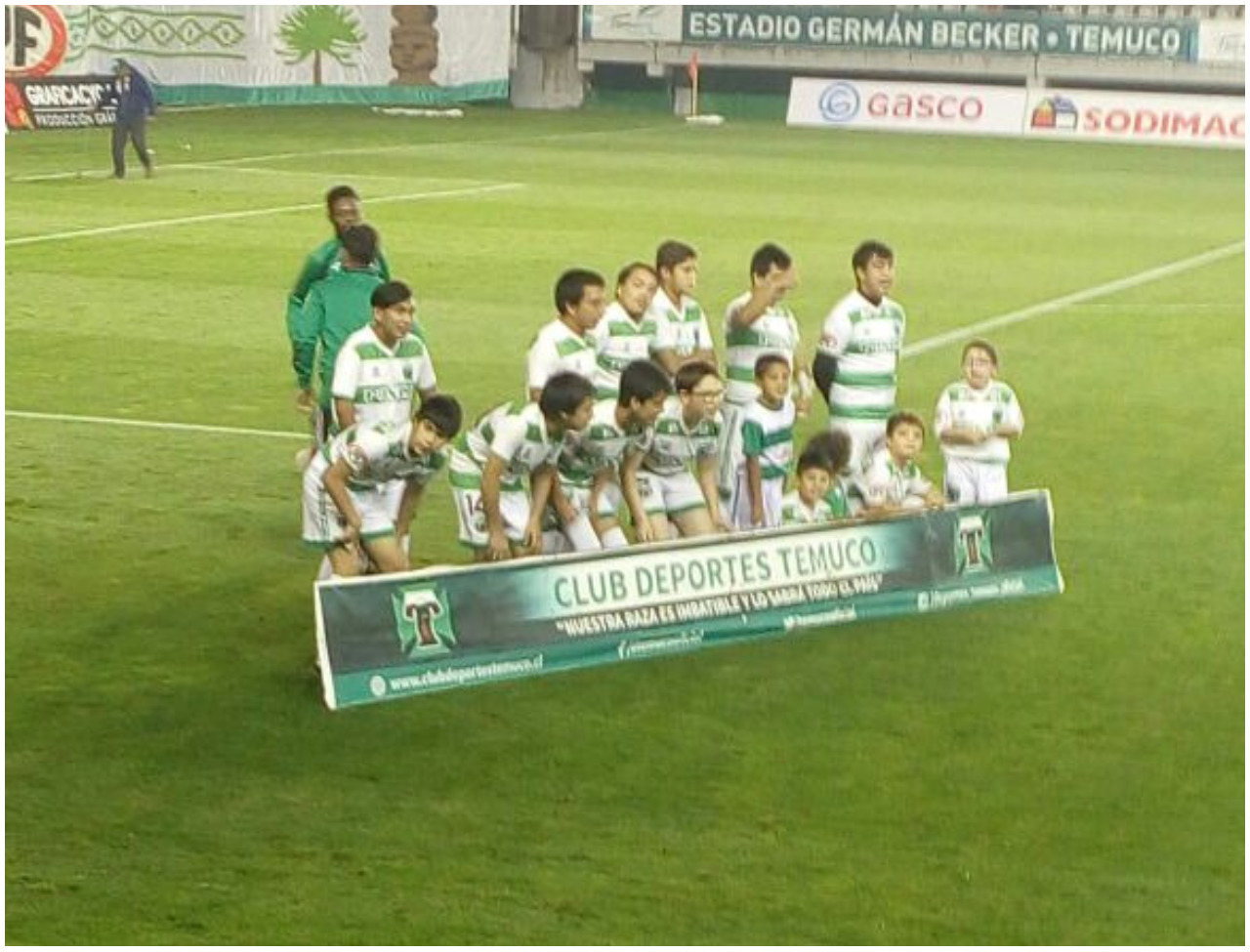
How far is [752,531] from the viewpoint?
11570 mm

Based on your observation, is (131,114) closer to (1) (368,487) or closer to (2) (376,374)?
(2) (376,374)

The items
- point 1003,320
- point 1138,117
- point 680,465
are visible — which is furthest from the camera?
point 1138,117

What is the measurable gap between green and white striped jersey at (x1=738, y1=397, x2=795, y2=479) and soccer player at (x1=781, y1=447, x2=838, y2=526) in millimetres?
565

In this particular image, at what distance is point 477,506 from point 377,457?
2.86ft

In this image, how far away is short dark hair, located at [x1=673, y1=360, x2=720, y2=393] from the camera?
11.8 metres

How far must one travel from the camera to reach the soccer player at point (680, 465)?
38.9 ft

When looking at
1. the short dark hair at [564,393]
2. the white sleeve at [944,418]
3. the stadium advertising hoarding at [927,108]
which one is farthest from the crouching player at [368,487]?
the stadium advertising hoarding at [927,108]

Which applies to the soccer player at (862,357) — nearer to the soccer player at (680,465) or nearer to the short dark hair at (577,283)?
the soccer player at (680,465)

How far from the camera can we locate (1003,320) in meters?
22.9

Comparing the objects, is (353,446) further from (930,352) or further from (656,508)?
(930,352)

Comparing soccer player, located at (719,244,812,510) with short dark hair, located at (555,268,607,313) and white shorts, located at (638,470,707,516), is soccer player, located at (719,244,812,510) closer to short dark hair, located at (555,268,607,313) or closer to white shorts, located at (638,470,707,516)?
white shorts, located at (638,470,707,516)

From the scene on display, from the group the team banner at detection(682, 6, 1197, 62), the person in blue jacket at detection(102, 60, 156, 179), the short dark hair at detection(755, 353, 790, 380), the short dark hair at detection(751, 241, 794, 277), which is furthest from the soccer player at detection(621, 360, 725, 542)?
the team banner at detection(682, 6, 1197, 62)

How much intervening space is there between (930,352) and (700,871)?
12677mm

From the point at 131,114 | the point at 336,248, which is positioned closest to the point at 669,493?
the point at 336,248
